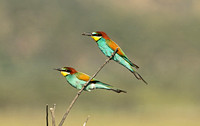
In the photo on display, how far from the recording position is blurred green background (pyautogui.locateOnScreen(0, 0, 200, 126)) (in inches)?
4938

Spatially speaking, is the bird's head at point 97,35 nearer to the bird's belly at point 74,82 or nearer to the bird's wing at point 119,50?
the bird's wing at point 119,50

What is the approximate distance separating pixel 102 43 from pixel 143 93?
124 m

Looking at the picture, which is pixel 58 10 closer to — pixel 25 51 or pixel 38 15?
pixel 38 15

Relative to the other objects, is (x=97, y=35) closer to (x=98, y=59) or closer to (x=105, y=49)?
Answer: (x=105, y=49)

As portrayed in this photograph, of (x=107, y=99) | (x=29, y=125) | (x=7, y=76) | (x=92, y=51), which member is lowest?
(x=29, y=125)

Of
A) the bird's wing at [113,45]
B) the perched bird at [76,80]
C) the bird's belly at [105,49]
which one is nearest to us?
the perched bird at [76,80]

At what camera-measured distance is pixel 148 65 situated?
150250 mm

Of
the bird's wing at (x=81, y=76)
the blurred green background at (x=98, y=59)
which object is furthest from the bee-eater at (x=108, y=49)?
the blurred green background at (x=98, y=59)

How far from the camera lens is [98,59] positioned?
456ft

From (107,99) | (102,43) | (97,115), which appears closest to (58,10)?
(107,99)

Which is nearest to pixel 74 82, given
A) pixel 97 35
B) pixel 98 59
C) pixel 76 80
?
pixel 76 80

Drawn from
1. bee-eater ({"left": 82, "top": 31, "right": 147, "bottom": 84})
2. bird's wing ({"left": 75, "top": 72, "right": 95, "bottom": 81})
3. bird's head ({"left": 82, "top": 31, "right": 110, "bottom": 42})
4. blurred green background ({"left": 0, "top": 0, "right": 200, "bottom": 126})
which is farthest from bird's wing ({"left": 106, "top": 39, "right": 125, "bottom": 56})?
blurred green background ({"left": 0, "top": 0, "right": 200, "bottom": 126})

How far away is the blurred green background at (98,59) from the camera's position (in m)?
125

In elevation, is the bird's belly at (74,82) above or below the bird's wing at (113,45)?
below
